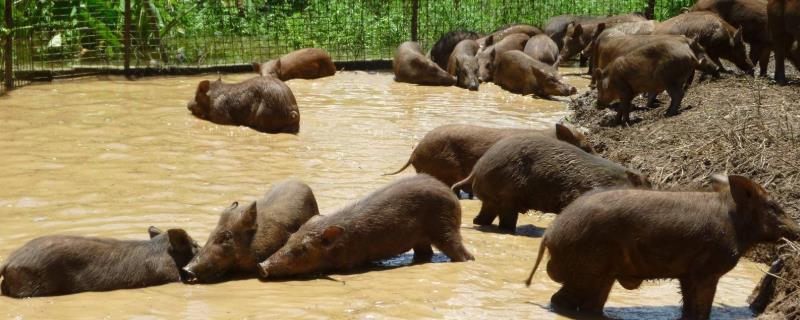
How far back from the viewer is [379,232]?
773cm

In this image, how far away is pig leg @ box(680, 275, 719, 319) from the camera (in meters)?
6.48

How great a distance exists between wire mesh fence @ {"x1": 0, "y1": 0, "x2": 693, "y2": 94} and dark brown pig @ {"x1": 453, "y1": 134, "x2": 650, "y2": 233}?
8.37 m

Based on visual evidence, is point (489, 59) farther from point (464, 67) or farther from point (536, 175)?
point (536, 175)

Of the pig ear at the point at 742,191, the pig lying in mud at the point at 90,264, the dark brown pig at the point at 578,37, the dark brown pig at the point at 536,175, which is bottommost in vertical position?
the pig lying in mud at the point at 90,264

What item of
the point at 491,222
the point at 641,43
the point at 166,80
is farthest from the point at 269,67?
the point at 491,222

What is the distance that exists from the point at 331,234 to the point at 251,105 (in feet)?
19.5

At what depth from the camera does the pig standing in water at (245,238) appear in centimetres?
735

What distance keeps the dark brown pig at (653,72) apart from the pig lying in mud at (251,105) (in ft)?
11.8

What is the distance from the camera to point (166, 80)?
17.0 metres

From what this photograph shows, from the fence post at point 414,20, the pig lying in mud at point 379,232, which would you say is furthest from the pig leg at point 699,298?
the fence post at point 414,20

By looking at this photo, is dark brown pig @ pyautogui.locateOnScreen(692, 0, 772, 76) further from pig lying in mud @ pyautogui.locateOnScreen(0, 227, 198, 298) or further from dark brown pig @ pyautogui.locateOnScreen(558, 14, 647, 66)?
pig lying in mud @ pyautogui.locateOnScreen(0, 227, 198, 298)

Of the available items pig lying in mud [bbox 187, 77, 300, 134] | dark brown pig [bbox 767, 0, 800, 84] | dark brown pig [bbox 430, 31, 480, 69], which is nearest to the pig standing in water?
pig lying in mud [bbox 187, 77, 300, 134]

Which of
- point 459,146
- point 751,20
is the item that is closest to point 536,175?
point 459,146

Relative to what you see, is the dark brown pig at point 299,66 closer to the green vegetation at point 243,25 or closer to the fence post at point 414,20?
the green vegetation at point 243,25
